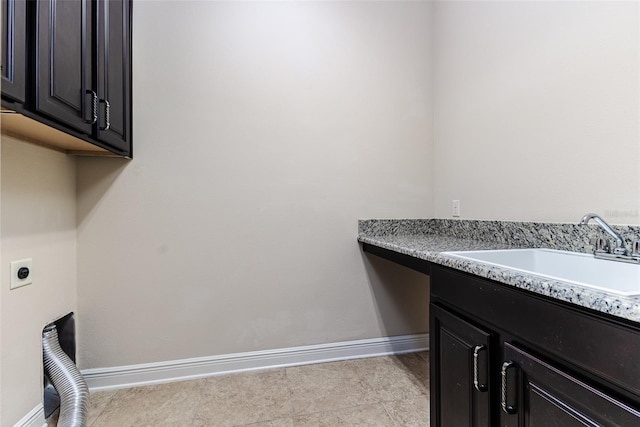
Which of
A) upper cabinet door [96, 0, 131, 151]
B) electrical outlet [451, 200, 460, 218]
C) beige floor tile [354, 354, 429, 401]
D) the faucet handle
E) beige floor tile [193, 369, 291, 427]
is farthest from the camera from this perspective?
electrical outlet [451, 200, 460, 218]

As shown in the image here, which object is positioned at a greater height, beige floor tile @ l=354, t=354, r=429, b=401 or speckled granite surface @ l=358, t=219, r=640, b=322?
speckled granite surface @ l=358, t=219, r=640, b=322

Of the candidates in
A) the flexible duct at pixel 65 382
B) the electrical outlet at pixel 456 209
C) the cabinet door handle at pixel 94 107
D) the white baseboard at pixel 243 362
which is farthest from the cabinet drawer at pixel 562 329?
the flexible duct at pixel 65 382

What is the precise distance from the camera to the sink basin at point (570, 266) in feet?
3.19

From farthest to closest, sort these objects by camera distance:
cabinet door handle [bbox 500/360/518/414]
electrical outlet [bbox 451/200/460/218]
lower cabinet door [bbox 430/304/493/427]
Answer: electrical outlet [bbox 451/200/460/218]
lower cabinet door [bbox 430/304/493/427]
cabinet door handle [bbox 500/360/518/414]

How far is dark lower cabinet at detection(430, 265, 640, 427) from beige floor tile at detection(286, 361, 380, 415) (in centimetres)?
58

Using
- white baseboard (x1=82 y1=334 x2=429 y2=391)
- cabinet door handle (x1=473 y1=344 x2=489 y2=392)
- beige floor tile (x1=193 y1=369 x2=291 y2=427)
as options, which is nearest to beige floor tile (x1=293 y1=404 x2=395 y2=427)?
beige floor tile (x1=193 y1=369 x2=291 y2=427)

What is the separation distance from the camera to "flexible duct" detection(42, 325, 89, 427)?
4.50 feet

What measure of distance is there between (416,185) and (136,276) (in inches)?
78.6

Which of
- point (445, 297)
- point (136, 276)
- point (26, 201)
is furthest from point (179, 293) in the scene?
point (445, 297)

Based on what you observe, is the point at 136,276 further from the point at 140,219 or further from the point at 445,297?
the point at 445,297

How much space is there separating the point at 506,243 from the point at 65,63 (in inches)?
84.3

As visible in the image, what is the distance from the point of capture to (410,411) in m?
1.56

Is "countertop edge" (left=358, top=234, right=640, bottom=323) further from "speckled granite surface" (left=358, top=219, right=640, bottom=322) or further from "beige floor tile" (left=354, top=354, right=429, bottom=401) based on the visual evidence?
"beige floor tile" (left=354, top=354, right=429, bottom=401)

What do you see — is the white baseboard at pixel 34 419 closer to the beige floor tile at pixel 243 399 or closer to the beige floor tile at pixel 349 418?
the beige floor tile at pixel 243 399
